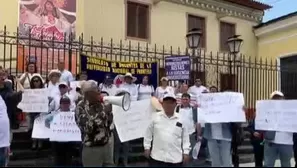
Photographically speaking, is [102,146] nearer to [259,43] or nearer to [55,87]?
[55,87]

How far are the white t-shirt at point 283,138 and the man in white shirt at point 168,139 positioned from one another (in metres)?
2.48

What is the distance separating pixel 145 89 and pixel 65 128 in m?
5.38

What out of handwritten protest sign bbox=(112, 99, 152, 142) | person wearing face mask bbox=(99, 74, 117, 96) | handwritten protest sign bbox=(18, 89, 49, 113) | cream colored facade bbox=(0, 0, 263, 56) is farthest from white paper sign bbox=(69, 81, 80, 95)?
cream colored facade bbox=(0, 0, 263, 56)

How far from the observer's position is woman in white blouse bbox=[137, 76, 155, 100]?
1321 centimetres

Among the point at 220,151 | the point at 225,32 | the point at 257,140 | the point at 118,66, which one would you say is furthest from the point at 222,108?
the point at 225,32

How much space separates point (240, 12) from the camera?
965 inches

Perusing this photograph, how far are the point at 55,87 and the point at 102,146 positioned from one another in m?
4.09

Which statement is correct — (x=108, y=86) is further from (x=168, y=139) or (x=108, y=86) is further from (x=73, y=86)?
(x=168, y=139)

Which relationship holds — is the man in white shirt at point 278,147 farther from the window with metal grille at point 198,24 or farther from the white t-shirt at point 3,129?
the window with metal grille at point 198,24

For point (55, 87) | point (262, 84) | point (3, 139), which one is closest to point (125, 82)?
point (55, 87)

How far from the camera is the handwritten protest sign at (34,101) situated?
1009 centimetres

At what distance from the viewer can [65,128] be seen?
8336 mm

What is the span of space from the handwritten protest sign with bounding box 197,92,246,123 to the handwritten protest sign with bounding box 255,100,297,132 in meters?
0.68

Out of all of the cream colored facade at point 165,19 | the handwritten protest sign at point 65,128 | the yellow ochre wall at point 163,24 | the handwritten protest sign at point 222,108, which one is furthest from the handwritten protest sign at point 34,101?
the yellow ochre wall at point 163,24
